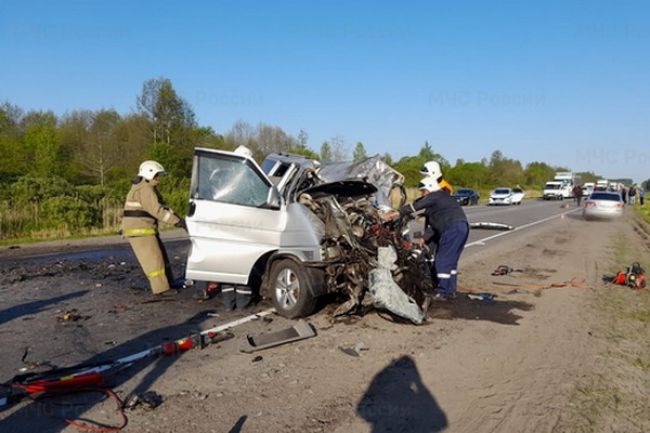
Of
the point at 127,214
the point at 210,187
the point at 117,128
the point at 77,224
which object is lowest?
the point at 77,224

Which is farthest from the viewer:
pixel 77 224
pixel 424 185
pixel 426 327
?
pixel 77 224

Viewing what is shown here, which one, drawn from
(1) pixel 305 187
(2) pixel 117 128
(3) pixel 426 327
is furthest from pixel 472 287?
(2) pixel 117 128

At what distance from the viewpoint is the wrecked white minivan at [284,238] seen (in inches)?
245

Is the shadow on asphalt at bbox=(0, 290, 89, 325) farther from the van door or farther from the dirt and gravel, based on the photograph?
the van door

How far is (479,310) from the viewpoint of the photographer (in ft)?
23.1

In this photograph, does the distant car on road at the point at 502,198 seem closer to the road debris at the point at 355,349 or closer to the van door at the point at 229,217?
the van door at the point at 229,217

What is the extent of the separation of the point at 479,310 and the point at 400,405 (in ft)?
A: 11.3

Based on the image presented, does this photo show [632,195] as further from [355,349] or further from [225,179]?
[355,349]

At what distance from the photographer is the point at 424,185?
8.11 meters

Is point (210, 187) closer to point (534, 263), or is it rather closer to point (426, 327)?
point (426, 327)

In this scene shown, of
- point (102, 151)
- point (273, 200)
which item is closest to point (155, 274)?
point (273, 200)

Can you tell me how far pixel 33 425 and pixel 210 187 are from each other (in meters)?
3.64

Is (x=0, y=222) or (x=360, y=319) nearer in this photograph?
(x=360, y=319)

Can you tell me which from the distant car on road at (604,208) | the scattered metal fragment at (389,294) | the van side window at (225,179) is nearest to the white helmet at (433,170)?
the scattered metal fragment at (389,294)
